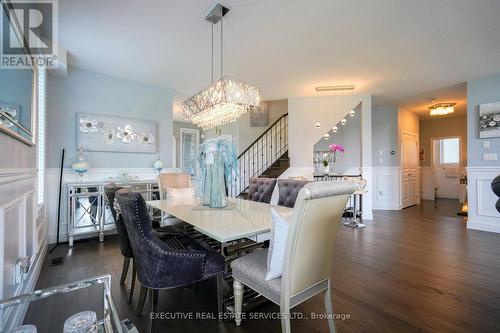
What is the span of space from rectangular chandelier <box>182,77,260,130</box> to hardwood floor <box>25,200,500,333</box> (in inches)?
77.8

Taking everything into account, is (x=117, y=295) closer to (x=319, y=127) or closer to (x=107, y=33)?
(x=107, y=33)

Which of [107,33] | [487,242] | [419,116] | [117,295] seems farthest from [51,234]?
[419,116]

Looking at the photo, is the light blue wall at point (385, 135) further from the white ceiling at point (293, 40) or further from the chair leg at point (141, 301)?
the chair leg at point (141, 301)

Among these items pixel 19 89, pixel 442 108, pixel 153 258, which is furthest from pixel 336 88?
pixel 19 89

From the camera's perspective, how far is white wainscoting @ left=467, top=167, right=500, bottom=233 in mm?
3955

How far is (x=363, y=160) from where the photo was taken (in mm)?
5043

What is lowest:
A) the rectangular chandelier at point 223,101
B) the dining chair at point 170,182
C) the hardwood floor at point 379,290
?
the hardwood floor at point 379,290

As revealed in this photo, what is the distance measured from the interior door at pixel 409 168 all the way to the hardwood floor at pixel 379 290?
3.07m

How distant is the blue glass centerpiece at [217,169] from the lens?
2.16 meters

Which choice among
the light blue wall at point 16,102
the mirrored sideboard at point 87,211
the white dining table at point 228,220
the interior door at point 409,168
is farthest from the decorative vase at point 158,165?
the interior door at point 409,168

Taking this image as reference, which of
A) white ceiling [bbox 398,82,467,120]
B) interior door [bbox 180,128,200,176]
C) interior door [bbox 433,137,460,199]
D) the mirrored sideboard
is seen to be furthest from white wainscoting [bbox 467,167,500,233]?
interior door [bbox 180,128,200,176]

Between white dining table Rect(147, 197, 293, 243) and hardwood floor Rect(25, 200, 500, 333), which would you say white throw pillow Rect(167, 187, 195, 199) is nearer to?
white dining table Rect(147, 197, 293, 243)

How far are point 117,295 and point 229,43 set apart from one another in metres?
2.91

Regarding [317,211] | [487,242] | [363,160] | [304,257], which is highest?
[363,160]
